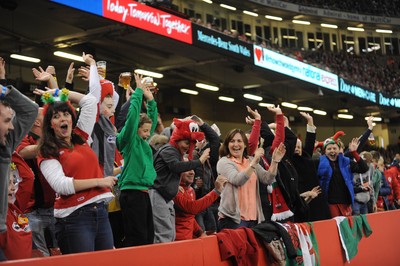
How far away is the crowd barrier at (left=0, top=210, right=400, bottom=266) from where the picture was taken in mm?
3740

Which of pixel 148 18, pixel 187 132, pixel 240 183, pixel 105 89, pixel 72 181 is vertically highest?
pixel 148 18

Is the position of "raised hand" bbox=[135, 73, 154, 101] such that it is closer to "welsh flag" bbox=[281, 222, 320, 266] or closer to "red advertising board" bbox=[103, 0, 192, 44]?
"welsh flag" bbox=[281, 222, 320, 266]

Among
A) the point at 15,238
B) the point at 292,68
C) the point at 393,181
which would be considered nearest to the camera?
the point at 15,238

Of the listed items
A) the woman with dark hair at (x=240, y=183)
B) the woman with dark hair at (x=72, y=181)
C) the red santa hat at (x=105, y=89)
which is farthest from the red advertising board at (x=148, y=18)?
the woman with dark hair at (x=72, y=181)

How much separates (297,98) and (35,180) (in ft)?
77.2

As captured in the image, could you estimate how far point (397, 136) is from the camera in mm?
37281

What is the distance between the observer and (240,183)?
19.3 feet

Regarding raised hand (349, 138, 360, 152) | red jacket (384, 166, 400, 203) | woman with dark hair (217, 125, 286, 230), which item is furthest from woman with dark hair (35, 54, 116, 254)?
red jacket (384, 166, 400, 203)

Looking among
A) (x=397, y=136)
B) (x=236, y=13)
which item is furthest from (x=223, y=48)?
(x=397, y=136)

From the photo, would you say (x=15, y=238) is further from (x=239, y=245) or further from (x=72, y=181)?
(x=239, y=245)

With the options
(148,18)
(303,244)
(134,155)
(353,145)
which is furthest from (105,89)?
(148,18)

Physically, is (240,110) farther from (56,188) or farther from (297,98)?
(56,188)

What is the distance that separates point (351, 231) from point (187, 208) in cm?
255

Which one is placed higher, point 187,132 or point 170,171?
point 187,132
